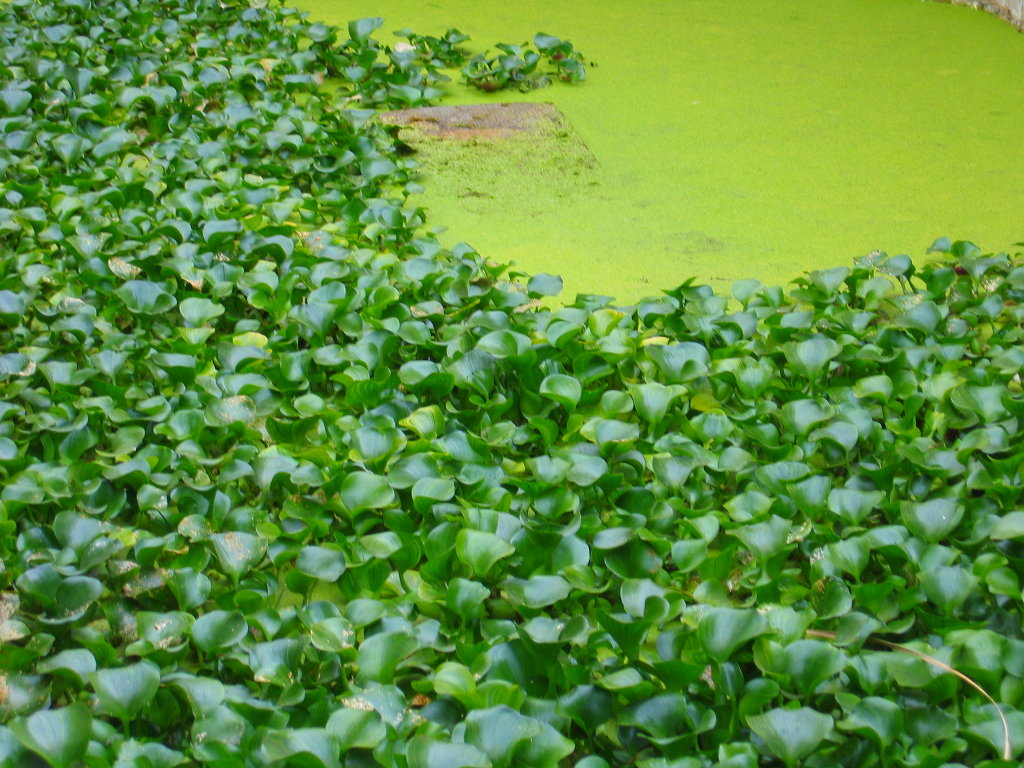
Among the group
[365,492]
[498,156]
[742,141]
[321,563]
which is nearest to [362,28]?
[498,156]

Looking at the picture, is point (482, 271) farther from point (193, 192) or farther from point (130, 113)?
point (130, 113)

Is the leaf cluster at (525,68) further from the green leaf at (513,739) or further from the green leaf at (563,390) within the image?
the green leaf at (513,739)

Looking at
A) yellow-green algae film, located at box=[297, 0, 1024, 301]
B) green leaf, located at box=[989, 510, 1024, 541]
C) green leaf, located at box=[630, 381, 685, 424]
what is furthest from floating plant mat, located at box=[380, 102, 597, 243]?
green leaf, located at box=[989, 510, 1024, 541]

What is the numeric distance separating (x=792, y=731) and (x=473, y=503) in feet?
1.77

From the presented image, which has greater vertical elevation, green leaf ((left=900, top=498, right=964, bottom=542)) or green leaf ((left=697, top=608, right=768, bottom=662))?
green leaf ((left=900, top=498, right=964, bottom=542))

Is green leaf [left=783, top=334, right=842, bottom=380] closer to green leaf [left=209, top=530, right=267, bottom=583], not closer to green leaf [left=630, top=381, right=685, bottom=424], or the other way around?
green leaf [left=630, top=381, right=685, bottom=424]

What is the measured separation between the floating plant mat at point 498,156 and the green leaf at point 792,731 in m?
1.35

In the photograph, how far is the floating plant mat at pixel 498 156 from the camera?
2.51 meters

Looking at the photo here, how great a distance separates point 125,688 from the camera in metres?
1.11

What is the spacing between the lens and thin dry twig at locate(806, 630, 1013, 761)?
3.50 ft

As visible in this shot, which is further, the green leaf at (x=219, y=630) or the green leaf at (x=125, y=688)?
the green leaf at (x=219, y=630)

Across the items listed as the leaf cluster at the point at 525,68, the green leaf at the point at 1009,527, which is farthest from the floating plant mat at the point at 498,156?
the green leaf at the point at 1009,527

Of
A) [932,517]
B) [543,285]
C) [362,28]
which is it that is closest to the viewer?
[932,517]

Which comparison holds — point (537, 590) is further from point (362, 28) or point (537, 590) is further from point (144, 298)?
point (362, 28)
